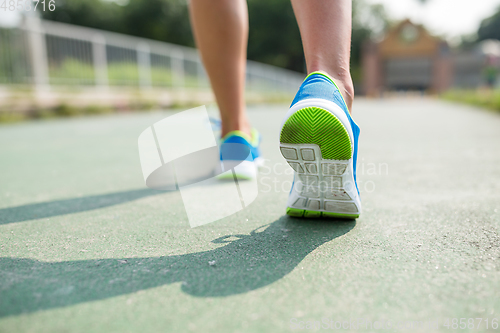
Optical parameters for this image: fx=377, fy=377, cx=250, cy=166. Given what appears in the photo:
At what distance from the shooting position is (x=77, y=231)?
2.90 ft

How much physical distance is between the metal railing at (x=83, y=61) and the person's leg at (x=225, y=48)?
5.69 m

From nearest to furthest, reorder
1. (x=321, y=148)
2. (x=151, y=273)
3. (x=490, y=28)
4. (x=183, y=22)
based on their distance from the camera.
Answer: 1. (x=151, y=273)
2. (x=321, y=148)
3. (x=183, y=22)
4. (x=490, y=28)

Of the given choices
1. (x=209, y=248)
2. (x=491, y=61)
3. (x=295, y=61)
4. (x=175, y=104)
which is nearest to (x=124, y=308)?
(x=209, y=248)

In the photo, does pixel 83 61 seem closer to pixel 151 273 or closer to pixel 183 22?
pixel 151 273

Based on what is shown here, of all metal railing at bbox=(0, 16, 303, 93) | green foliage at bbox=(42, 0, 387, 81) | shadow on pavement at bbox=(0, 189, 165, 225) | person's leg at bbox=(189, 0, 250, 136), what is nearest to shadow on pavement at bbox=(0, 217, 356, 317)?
shadow on pavement at bbox=(0, 189, 165, 225)

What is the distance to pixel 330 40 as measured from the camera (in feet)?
2.83

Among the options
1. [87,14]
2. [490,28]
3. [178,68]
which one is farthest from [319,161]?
[490,28]

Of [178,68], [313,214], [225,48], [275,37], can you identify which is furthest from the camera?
A: [275,37]

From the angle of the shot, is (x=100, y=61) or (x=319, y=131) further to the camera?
(x=100, y=61)

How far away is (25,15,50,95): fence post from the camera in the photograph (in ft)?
20.4

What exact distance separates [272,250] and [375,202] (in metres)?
0.48

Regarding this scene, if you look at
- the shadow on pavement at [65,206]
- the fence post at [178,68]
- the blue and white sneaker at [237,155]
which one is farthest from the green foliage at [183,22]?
the shadow on pavement at [65,206]

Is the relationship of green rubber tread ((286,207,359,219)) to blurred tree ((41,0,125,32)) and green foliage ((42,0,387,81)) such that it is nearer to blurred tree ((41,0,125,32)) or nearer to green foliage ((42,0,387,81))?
green foliage ((42,0,387,81))

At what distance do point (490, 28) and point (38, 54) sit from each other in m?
49.7
